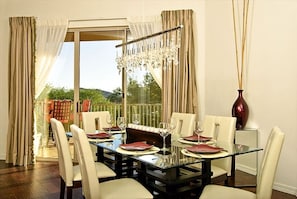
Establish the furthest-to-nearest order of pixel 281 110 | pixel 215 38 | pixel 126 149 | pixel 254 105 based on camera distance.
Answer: pixel 215 38 → pixel 254 105 → pixel 281 110 → pixel 126 149

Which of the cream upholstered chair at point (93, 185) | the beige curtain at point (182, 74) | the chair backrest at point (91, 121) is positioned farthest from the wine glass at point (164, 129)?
the beige curtain at point (182, 74)

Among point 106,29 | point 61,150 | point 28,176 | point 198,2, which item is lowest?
point 28,176

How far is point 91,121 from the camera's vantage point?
13.4 ft

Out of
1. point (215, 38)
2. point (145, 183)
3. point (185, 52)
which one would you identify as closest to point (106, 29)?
point (185, 52)

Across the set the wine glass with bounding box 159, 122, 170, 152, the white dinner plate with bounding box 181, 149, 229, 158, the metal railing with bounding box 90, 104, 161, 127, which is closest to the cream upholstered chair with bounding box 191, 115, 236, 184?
the white dinner plate with bounding box 181, 149, 229, 158

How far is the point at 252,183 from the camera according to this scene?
3.89 m

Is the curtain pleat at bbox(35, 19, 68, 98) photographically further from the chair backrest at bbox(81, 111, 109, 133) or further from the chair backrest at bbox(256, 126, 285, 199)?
the chair backrest at bbox(256, 126, 285, 199)

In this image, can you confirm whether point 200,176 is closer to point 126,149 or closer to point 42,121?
point 126,149

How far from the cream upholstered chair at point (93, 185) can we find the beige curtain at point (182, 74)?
2543mm

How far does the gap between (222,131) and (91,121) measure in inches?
72.5

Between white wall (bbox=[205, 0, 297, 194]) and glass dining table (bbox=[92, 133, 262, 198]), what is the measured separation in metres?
1.24

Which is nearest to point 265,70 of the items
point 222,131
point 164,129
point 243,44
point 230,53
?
point 243,44

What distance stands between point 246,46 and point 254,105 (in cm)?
90

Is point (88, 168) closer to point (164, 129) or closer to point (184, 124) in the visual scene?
point (164, 129)
